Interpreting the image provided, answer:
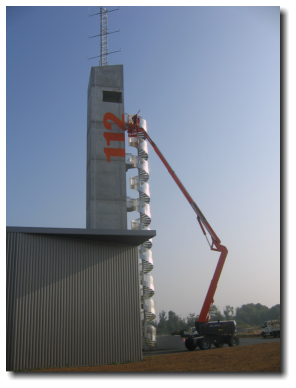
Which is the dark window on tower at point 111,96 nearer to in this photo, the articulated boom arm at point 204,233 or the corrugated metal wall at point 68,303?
the articulated boom arm at point 204,233

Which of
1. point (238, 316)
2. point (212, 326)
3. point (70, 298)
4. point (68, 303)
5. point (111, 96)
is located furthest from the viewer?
point (238, 316)

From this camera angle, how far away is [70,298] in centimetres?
1764

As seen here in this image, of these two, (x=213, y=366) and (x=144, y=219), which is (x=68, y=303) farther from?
(x=144, y=219)

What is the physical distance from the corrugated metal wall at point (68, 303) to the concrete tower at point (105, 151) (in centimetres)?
939

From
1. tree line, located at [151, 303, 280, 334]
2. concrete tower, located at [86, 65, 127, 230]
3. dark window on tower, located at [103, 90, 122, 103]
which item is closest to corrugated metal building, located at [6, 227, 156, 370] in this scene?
concrete tower, located at [86, 65, 127, 230]

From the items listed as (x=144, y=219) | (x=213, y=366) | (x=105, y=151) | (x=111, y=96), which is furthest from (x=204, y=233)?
(x=111, y=96)

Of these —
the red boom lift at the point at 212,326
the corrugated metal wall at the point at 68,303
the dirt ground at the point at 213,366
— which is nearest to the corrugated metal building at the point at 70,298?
the corrugated metal wall at the point at 68,303

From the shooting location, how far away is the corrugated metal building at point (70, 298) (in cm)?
1634

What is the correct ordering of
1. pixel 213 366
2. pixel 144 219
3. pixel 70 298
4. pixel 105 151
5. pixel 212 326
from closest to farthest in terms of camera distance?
pixel 213 366
pixel 70 298
pixel 212 326
pixel 105 151
pixel 144 219

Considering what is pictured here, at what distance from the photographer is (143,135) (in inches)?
1315

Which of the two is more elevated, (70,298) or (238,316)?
(70,298)

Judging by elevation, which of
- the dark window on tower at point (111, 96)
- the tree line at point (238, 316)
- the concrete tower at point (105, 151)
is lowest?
the tree line at point (238, 316)

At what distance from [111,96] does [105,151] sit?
6191 mm
